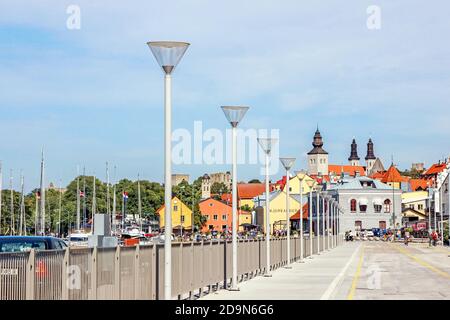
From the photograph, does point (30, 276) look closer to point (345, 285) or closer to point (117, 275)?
point (117, 275)

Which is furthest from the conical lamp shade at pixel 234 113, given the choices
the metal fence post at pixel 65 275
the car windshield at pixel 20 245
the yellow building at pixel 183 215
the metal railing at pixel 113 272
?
the yellow building at pixel 183 215

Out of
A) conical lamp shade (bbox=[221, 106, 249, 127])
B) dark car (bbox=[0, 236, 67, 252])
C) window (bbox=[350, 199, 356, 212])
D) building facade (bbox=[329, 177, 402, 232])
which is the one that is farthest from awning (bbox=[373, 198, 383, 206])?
dark car (bbox=[0, 236, 67, 252])

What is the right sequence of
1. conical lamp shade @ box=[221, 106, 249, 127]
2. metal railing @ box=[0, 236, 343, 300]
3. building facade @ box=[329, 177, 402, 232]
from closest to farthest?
metal railing @ box=[0, 236, 343, 300] < conical lamp shade @ box=[221, 106, 249, 127] < building facade @ box=[329, 177, 402, 232]

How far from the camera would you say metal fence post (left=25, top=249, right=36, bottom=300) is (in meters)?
14.2

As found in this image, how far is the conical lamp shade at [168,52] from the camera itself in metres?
19.4

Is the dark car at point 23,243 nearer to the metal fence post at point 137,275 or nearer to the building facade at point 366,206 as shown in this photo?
the metal fence post at point 137,275

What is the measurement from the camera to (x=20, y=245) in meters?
21.0

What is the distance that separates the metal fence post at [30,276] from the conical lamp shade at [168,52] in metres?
6.36

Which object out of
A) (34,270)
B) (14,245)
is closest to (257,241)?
(14,245)

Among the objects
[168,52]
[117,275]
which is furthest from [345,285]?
[117,275]

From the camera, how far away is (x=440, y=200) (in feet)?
571

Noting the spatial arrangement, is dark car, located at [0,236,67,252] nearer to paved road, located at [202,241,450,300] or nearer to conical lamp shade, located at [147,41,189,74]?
paved road, located at [202,241,450,300]

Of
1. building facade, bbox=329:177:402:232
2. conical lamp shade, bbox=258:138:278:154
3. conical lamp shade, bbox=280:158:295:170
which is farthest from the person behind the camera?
building facade, bbox=329:177:402:232
